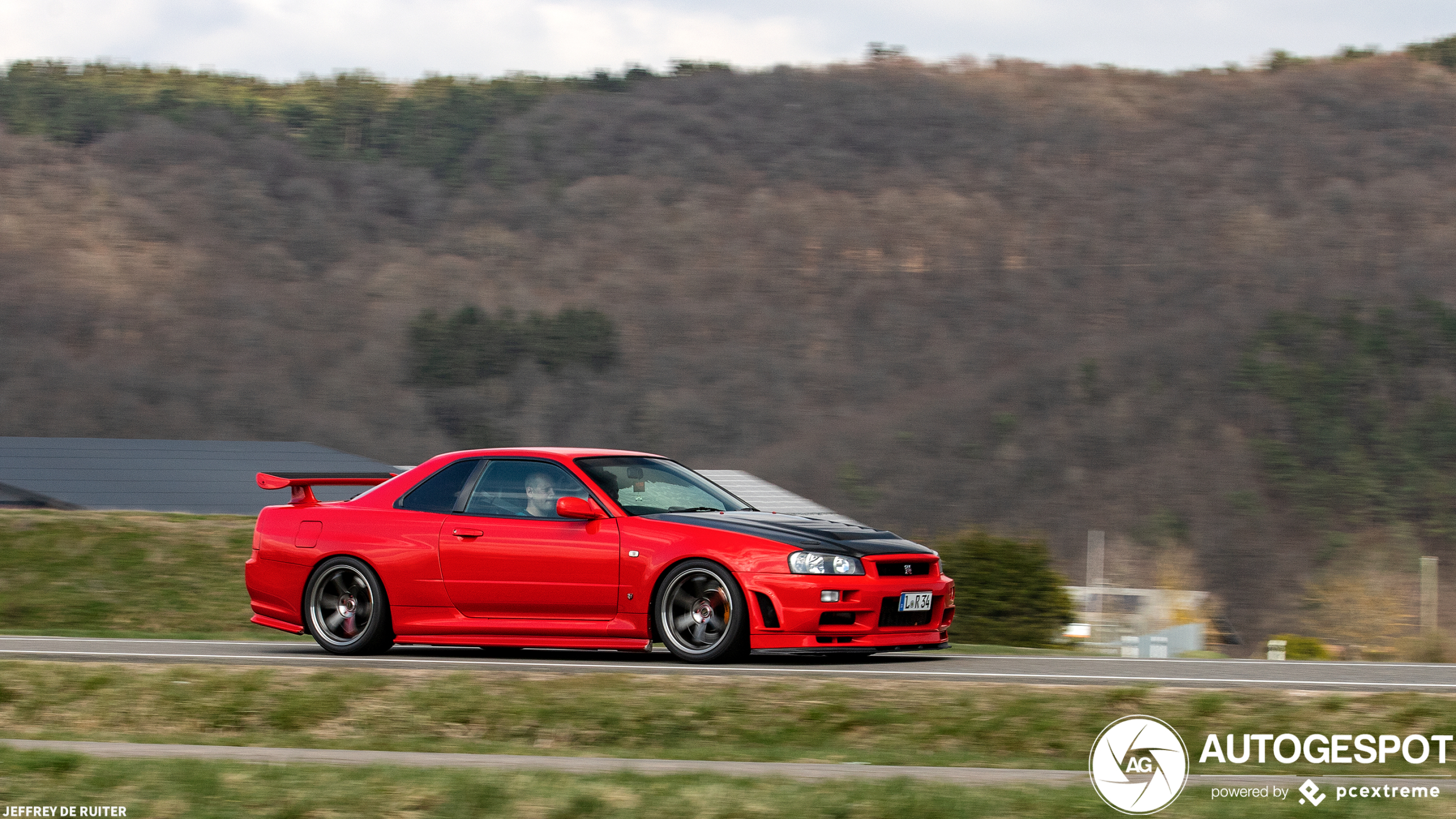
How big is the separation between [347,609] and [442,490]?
1071mm

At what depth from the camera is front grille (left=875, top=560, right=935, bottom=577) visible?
10406 millimetres

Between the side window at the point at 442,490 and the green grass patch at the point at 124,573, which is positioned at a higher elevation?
the side window at the point at 442,490

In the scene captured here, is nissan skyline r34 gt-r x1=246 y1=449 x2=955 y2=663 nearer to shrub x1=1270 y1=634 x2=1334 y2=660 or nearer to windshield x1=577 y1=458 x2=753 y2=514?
windshield x1=577 y1=458 x2=753 y2=514

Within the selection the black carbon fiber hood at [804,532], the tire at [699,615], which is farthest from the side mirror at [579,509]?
the tire at [699,615]

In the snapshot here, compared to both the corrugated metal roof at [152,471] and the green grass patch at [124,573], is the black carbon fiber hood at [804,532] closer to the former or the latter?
the green grass patch at [124,573]

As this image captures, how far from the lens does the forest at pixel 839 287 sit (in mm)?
66625

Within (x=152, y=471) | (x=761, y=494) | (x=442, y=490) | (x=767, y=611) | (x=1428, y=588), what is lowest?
(x=1428, y=588)

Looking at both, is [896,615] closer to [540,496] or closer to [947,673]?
[947,673]

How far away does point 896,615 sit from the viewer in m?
10.4

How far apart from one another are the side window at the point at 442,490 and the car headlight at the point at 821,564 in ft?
8.23

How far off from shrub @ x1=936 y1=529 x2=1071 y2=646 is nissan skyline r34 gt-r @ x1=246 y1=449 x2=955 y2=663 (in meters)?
18.5

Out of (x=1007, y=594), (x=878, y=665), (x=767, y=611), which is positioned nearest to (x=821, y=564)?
(x=767, y=611)

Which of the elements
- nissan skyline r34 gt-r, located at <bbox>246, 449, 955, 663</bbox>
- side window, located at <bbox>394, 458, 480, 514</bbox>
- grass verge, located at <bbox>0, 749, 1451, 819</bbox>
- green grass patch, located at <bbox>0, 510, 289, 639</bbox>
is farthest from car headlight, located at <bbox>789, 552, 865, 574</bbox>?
green grass patch, located at <bbox>0, 510, 289, 639</bbox>

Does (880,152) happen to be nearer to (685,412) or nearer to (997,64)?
(997,64)
